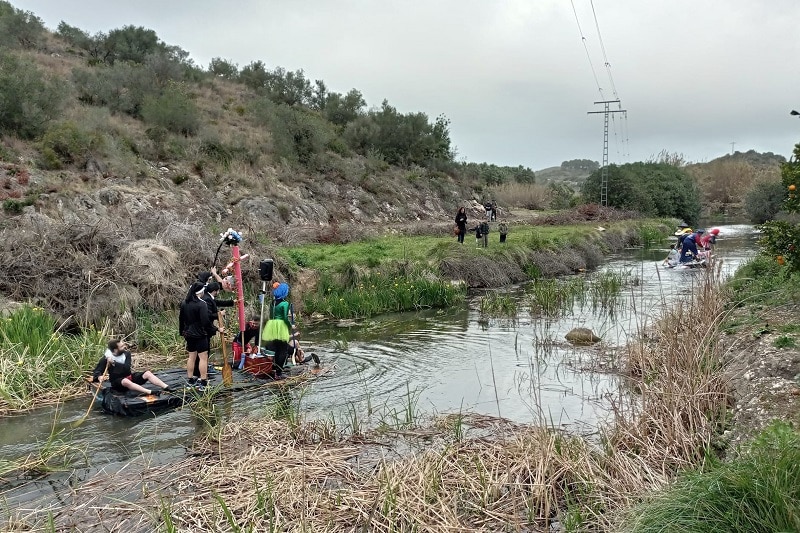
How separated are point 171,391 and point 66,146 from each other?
18.5m

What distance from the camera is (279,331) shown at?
10.6 m

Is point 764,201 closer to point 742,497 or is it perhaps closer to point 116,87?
point 116,87

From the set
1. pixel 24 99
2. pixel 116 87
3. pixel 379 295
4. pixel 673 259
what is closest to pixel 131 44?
pixel 116 87

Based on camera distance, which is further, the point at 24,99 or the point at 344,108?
the point at 344,108

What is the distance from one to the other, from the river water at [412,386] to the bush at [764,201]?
153ft

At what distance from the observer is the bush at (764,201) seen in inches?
2151

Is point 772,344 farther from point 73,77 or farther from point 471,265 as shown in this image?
point 73,77

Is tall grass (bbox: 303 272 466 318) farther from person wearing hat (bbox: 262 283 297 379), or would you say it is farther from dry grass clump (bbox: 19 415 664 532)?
dry grass clump (bbox: 19 415 664 532)

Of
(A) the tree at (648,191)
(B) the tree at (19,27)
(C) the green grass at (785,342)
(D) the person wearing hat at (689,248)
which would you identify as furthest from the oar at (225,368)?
(A) the tree at (648,191)

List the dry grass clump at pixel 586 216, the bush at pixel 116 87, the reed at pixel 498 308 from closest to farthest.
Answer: the reed at pixel 498 308 → the bush at pixel 116 87 → the dry grass clump at pixel 586 216

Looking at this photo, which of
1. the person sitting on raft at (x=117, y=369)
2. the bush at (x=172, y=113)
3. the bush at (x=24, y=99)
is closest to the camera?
the person sitting on raft at (x=117, y=369)

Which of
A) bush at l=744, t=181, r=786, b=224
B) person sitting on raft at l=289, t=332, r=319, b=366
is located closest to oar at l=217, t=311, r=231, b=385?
person sitting on raft at l=289, t=332, r=319, b=366

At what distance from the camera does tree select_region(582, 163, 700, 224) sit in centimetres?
5297

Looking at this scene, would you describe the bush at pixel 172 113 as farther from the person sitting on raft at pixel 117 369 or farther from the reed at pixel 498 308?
the person sitting on raft at pixel 117 369
